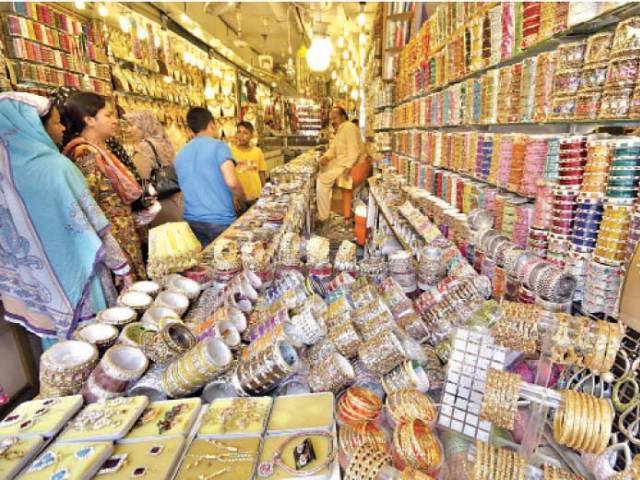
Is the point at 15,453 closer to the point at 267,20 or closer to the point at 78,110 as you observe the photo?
the point at 78,110

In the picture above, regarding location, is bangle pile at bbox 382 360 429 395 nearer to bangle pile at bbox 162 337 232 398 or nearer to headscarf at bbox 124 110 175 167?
bangle pile at bbox 162 337 232 398

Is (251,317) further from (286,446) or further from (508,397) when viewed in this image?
(508,397)

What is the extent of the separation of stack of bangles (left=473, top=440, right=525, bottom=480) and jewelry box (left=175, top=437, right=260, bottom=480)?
35 centimetres

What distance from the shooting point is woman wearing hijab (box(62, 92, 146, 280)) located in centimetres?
200

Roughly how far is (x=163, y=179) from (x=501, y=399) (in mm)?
3139

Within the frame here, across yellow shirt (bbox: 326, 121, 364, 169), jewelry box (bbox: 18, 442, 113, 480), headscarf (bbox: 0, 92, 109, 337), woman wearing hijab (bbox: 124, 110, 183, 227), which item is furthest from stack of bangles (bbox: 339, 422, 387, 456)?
yellow shirt (bbox: 326, 121, 364, 169)

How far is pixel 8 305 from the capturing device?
1856 mm

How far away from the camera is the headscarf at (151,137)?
321cm

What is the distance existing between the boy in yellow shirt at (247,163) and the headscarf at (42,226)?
86.6 inches

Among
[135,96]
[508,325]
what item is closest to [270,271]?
[508,325]

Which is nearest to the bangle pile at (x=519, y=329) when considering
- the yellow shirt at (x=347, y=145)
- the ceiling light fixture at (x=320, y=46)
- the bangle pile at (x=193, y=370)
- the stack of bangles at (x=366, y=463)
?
the stack of bangles at (x=366, y=463)

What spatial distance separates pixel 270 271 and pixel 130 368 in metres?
0.65

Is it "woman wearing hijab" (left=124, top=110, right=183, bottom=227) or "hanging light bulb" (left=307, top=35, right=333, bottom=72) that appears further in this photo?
"hanging light bulb" (left=307, top=35, right=333, bottom=72)

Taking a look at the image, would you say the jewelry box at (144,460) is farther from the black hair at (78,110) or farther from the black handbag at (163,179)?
the black handbag at (163,179)
